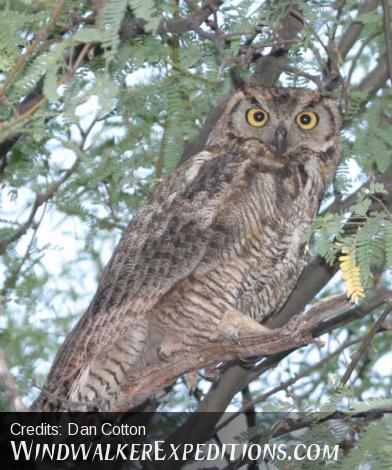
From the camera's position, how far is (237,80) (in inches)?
138

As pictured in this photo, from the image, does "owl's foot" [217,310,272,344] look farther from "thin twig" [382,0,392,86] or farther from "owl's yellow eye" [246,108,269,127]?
"thin twig" [382,0,392,86]

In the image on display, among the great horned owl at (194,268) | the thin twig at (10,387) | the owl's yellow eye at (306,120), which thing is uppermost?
the owl's yellow eye at (306,120)

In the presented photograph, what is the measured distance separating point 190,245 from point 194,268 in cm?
8

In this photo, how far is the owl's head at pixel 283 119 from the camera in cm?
344

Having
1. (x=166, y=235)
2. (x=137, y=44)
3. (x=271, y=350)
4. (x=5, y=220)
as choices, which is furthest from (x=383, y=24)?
(x=5, y=220)

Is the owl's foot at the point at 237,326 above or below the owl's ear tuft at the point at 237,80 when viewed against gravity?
below

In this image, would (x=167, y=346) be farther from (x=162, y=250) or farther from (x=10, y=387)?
(x=10, y=387)

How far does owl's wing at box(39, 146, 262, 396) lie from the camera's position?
2.96m

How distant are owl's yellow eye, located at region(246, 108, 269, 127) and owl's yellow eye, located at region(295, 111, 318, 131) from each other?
0.39 feet

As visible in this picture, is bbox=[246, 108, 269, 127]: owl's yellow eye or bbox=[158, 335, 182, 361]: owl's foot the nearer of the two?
bbox=[158, 335, 182, 361]: owl's foot

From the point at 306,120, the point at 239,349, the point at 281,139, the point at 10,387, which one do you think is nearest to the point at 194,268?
the point at 239,349

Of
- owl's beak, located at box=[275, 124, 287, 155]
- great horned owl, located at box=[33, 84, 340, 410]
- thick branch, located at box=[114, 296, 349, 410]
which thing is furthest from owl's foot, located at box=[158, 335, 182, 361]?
owl's beak, located at box=[275, 124, 287, 155]

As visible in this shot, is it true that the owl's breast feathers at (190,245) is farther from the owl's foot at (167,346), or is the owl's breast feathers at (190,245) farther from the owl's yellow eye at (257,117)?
the owl's yellow eye at (257,117)

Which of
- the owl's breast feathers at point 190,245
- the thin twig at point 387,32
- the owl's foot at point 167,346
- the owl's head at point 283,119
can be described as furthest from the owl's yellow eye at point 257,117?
the owl's foot at point 167,346
